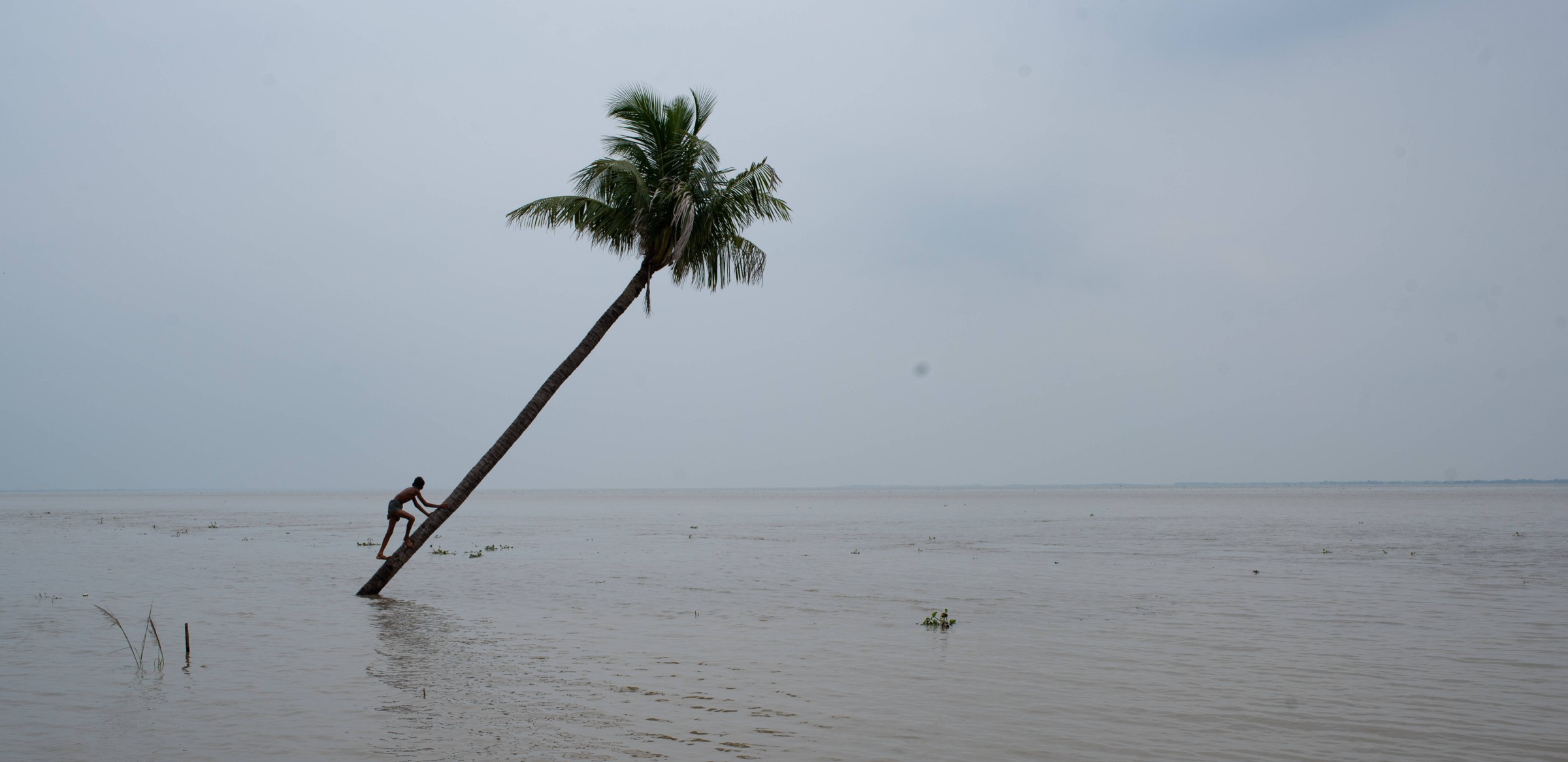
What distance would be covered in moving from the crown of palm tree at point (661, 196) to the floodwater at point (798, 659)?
6.93m

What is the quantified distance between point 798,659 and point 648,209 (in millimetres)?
8919

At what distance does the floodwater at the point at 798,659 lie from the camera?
8445mm

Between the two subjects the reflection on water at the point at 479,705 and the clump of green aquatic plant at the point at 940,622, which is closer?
the reflection on water at the point at 479,705

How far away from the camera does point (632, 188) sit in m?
17.6

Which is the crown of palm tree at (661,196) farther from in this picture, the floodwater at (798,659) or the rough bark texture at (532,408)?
the floodwater at (798,659)

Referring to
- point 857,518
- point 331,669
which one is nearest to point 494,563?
point 331,669

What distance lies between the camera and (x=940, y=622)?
1492 centimetres

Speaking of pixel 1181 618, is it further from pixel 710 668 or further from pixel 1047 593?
pixel 710 668

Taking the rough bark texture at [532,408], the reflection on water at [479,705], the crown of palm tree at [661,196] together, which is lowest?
the reflection on water at [479,705]

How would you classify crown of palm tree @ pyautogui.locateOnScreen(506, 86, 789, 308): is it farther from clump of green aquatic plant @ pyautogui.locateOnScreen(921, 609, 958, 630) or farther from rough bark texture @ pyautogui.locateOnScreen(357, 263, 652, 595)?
clump of green aquatic plant @ pyautogui.locateOnScreen(921, 609, 958, 630)

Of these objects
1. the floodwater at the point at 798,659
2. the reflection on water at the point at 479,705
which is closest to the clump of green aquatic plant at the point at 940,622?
the floodwater at the point at 798,659

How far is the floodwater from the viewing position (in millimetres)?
8445

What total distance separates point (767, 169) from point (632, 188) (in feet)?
8.91

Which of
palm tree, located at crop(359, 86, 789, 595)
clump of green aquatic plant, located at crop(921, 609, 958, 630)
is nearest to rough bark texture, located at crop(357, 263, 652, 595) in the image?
palm tree, located at crop(359, 86, 789, 595)
